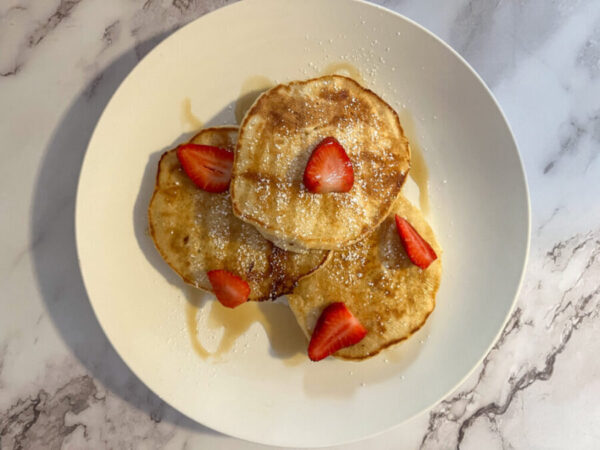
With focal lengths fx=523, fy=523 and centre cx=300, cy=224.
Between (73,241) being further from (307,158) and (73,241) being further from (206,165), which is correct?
(307,158)

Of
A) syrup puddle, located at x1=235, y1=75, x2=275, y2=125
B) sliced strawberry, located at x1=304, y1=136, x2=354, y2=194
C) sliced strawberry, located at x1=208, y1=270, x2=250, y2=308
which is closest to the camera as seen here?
sliced strawberry, located at x1=304, y1=136, x2=354, y2=194

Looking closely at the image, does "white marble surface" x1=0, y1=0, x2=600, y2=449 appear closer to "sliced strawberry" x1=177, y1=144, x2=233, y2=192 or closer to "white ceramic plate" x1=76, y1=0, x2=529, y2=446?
"white ceramic plate" x1=76, y1=0, x2=529, y2=446

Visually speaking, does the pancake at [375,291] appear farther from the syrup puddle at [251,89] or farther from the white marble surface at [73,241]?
the syrup puddle at [251,89]

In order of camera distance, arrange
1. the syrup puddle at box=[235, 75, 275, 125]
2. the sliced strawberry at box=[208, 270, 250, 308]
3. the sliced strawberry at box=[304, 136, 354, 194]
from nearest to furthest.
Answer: the sliced strawberry at box=[304, 136, 354, 194]
the sliced strawberry at box=[208, 270, 250, 308]
the syrup puddle at box=[235, 75, 275, 125]

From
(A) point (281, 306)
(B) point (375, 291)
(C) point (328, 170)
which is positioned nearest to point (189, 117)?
(C) point (328, 170)

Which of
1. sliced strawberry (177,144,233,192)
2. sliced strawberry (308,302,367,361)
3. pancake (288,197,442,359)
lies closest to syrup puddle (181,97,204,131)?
sliced strawberry (177,144,233,192)

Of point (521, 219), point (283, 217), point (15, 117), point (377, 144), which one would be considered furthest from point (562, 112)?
point (15, 117)
